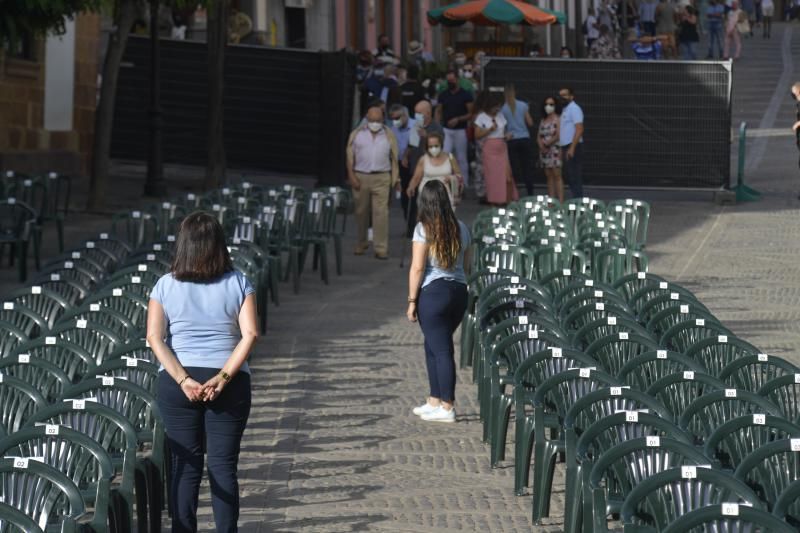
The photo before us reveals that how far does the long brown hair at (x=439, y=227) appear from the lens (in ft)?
38.2

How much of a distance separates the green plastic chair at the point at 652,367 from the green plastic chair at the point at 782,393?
35 cm

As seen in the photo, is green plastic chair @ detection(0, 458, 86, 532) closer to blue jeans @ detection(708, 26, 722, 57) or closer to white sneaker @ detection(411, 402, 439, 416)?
white sneaker @ detection(411, 402, 439, 416)

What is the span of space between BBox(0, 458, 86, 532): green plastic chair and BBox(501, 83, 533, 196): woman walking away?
59.9 feet

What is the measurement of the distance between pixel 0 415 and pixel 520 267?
6.66m

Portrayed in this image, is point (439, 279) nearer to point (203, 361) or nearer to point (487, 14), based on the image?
point (203, 361)

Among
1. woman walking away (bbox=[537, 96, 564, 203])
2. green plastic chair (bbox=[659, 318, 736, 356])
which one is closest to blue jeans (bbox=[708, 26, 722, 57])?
woman walking away (bbox=[537, 96, 564, 203])

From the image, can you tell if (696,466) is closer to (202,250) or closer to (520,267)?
(202,250)

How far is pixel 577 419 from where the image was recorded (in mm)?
9000

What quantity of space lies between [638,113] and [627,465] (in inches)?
797

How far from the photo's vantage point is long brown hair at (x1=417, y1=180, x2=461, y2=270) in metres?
11.7

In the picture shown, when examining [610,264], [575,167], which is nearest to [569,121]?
[575,167]

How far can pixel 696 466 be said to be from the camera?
6965 millimetres

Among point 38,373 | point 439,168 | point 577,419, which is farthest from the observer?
point 439,168

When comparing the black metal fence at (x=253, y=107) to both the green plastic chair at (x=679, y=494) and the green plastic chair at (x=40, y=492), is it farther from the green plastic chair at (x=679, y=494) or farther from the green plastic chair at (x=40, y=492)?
the green plastic chair at (x=679, y=494)
